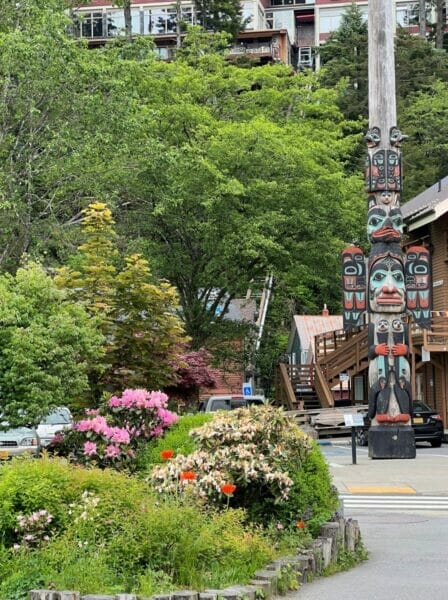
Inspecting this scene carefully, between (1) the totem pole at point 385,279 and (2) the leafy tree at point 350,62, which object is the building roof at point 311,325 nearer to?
(2) the leafy tree at point 350,62

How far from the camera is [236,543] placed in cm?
859

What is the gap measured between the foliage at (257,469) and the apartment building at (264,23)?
6085 cm

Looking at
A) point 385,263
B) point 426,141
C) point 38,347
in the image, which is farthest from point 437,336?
point 38,347

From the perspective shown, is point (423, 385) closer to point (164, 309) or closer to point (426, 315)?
point (426, 315)

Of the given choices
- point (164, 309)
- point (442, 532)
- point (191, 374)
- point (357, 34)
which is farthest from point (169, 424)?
point (357, 34)

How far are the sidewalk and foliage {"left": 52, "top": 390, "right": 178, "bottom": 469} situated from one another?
22.4 feet

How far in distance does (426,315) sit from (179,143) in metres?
13.3

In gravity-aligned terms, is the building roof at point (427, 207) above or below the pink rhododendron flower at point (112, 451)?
above

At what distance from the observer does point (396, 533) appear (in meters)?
12.9

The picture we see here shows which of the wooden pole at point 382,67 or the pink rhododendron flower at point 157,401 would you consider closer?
the pink rhododendron flower at point 157,401

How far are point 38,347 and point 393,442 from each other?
12.6 m

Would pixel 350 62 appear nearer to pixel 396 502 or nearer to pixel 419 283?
pixel 419 283

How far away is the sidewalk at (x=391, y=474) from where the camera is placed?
744 inches

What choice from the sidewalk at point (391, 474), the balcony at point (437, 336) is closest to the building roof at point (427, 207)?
the balcony at point (437, 336)
